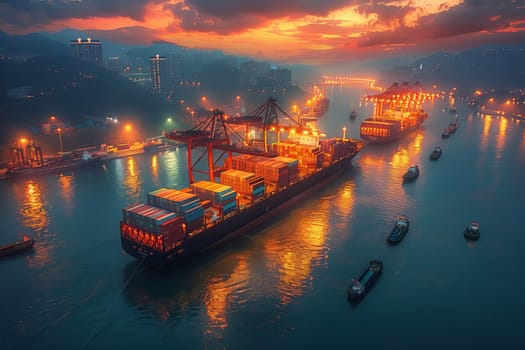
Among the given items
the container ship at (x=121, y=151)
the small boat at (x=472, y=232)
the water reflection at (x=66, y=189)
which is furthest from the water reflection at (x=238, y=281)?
the container ship at (x=121, y=151)

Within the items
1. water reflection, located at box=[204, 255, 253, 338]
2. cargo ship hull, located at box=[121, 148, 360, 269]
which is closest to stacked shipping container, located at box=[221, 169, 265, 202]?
cargo ship hull, located at box=[121, 148, 360, 269]

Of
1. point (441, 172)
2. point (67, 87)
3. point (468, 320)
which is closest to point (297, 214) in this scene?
point (468, 320)

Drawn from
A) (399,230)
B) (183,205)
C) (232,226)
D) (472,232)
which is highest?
(183,205)

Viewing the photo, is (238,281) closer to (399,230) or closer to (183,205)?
(183,205)

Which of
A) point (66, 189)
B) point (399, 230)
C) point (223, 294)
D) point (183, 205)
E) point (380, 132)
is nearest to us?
point (223, 294)

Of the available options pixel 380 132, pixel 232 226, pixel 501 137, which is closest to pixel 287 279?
pixel 232 226

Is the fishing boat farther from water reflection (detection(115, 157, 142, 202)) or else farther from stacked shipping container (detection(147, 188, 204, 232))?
stacked shipping container (detection(147, 188, 204, 232))
